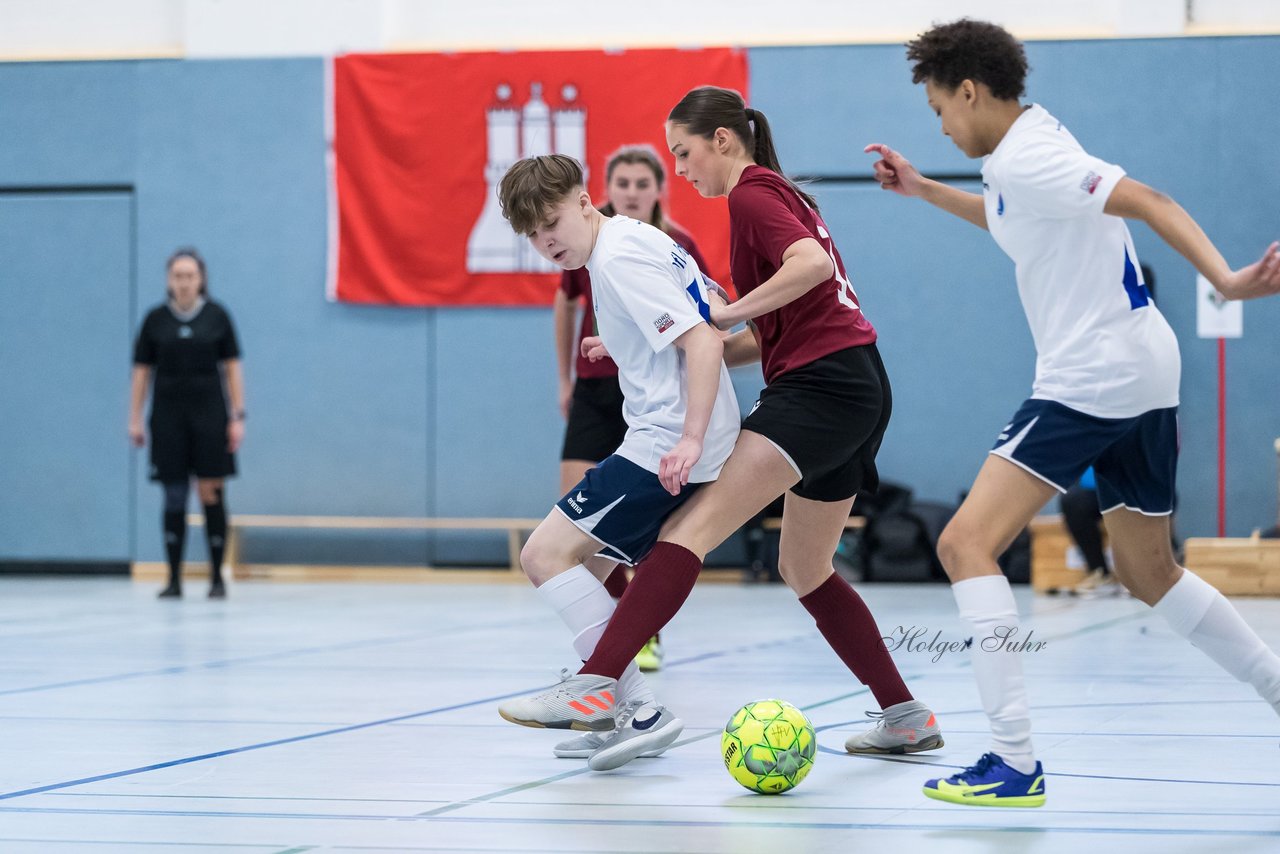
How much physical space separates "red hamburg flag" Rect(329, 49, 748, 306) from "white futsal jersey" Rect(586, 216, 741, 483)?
8.06m

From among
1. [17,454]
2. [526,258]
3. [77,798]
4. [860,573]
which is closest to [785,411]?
[77,798]

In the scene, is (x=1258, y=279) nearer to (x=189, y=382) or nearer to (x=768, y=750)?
(x=768, y=750)

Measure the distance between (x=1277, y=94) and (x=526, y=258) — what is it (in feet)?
18.0

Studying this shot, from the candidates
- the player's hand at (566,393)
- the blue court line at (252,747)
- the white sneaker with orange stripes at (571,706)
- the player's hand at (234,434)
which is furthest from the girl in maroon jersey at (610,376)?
the player's hand at (234,434)

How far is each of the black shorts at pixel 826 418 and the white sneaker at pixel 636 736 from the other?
24.4 inches

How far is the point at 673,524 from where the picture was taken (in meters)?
3.61

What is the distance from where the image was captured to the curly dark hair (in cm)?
324

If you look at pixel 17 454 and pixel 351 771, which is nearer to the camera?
pixel 351 771

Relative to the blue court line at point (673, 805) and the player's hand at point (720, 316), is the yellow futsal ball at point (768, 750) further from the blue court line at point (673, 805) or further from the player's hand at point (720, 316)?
the player's hand at point (720, 316)

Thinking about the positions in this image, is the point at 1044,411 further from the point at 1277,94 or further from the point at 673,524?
the point at 1277,94

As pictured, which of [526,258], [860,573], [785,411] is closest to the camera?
[785,411]

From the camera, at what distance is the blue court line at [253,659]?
18.0ft

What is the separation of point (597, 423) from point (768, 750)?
2.62m

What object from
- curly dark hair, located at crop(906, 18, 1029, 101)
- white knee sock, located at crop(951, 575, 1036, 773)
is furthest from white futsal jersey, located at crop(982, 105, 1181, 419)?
white knee sock, located at crop(951, 575, 1036, 773)
